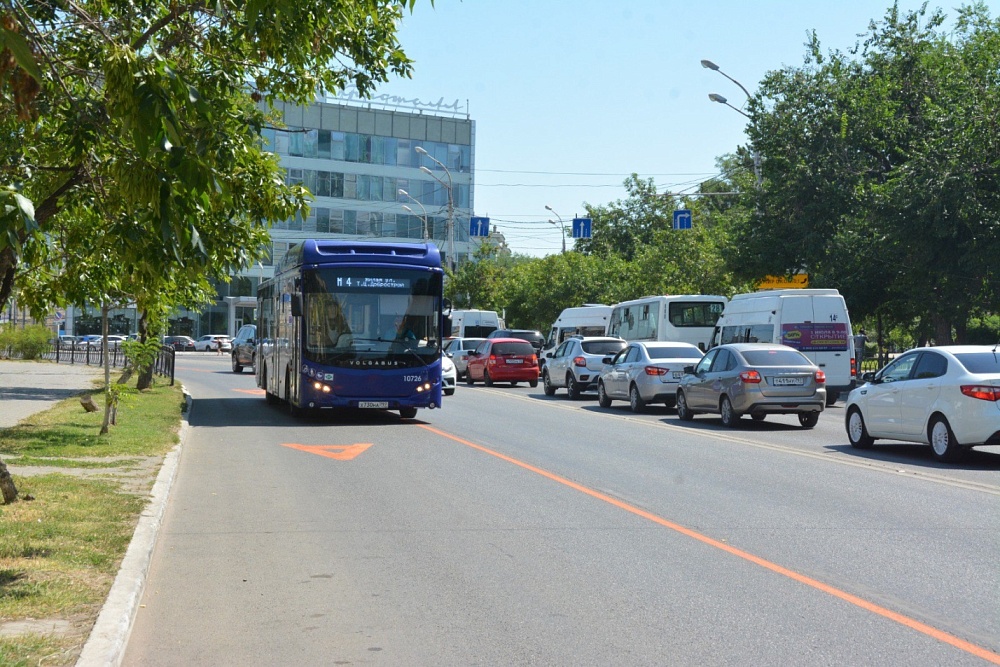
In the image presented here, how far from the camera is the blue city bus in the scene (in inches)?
838

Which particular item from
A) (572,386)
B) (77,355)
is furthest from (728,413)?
(77,355)

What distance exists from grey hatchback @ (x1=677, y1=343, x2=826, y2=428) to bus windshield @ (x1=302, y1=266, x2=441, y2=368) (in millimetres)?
5306

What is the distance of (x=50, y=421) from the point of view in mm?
19688

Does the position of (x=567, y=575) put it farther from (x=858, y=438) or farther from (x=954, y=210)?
(x=954, y=210)

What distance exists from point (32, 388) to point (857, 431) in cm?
2300

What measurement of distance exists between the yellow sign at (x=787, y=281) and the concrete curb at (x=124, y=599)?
113 ft

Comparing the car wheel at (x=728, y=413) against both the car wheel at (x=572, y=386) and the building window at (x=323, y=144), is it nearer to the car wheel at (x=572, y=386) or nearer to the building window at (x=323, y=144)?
the car wheel at (x=572, y=386)

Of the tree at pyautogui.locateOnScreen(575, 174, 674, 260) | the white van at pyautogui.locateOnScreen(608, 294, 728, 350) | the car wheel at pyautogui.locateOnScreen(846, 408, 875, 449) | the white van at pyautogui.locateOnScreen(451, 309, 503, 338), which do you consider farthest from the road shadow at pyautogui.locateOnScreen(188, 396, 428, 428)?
the tree at pyautogui.locateOnScreen(575, 174, 674, 260)

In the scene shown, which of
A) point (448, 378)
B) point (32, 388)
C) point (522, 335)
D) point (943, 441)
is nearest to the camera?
point (943, 441)

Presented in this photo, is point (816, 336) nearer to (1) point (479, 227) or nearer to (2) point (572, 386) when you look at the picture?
(2) point (572, 386)

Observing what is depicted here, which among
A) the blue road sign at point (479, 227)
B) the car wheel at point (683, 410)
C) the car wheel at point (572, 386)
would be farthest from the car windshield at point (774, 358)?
the blue road sign at point (479, 227)

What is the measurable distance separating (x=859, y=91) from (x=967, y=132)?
5.70 meters

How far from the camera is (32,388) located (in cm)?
3197

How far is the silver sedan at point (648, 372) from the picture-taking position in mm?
25672
